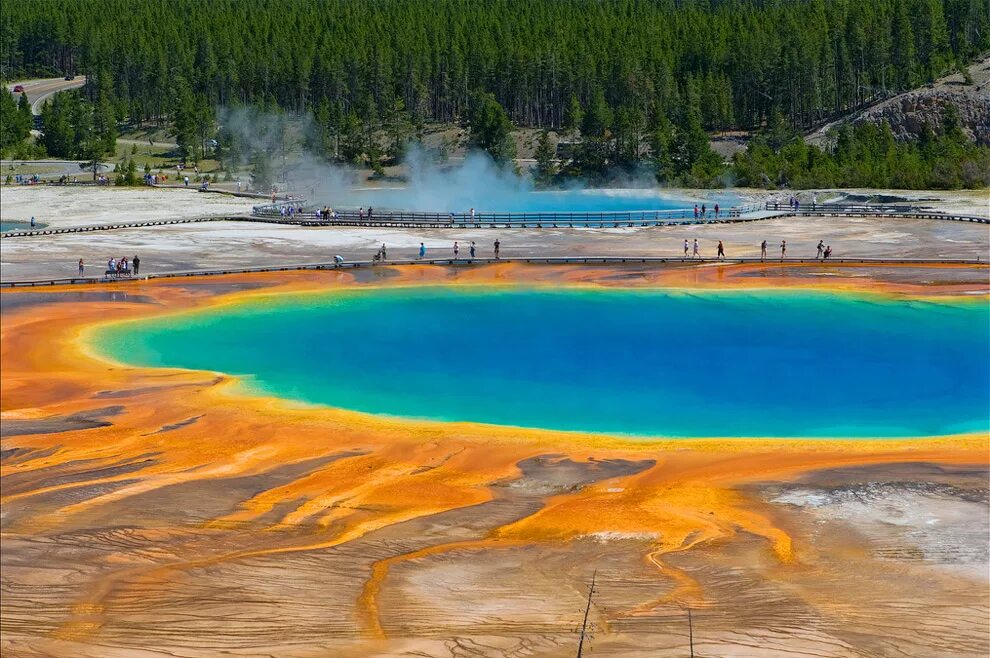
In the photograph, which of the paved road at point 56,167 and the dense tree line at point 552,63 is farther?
the dense tree line at point 552,63

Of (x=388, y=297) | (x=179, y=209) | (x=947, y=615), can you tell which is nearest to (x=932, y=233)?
(x=388, y=297)

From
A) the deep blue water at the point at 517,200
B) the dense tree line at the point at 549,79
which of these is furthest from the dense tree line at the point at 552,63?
the deep blue water at the point at 517,200

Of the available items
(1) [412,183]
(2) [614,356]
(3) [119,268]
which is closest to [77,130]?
(1) [412,183]

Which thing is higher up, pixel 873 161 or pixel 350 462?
pixel 873 161

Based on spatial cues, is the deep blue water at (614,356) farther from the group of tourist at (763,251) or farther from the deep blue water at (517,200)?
the deep blue water at (517,200)

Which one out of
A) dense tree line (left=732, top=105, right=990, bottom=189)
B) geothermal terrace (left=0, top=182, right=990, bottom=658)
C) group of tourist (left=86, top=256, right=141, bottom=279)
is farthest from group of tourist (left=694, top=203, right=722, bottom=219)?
group of tourist (left=86, top=256, right=141, bottom=279)

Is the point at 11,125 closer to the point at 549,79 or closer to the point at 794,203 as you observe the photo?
the point at 794,203
